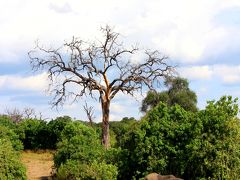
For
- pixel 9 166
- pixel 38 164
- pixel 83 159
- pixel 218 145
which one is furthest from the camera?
pixel 38 164

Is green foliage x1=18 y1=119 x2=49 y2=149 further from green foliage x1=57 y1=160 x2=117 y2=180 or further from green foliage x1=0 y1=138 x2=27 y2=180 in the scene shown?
green foliage x1=57 y1=160 x2=117 y2=180

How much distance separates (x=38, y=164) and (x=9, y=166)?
11634mm

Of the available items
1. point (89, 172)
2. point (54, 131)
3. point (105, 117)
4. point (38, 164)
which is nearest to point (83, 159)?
point (89, 172)

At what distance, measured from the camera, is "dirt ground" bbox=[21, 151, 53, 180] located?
26.4m

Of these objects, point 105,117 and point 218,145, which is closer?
point 218,145

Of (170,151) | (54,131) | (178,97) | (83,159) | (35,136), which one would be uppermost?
(178,97)

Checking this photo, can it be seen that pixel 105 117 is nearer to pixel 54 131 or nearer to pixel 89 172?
pixel 54 131

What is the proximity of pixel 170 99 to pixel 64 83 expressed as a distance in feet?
78.5

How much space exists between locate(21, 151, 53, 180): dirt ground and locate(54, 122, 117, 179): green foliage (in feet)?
10.9

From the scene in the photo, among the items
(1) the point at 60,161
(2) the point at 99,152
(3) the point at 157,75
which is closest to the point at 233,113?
(2) the point at 99,152

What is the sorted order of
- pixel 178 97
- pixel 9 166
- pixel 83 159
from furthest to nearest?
pixel 178 97 → pixel 83 159 → pixel 9 166

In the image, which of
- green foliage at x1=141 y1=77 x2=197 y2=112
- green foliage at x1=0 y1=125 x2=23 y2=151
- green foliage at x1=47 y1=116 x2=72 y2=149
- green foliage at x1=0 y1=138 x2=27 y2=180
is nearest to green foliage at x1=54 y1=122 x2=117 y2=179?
green foliage at x1=0 y1=138 x2=27 y2=180

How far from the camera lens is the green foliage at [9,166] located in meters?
18.8

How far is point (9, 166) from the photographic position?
750 inches
